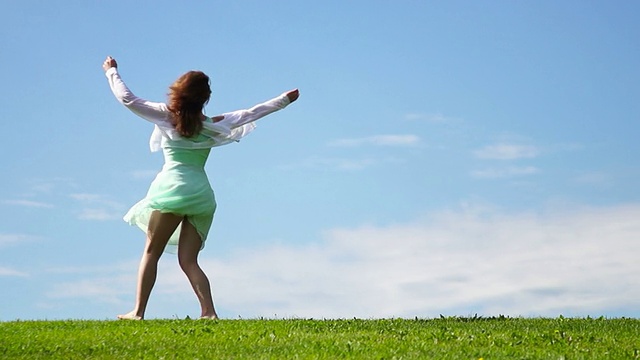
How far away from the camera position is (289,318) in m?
13.1

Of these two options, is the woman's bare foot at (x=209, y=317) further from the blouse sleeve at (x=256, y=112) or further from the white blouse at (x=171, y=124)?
the blouse sleeve at (x=256, y=112)

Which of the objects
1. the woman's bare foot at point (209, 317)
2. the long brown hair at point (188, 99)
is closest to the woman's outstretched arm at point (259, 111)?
the long brown hair at point (188, 99)

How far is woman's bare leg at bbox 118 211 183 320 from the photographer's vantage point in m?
13.2

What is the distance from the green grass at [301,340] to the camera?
32.8 ft

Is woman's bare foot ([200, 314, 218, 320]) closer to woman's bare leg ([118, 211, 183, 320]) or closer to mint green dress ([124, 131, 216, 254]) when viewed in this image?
woman's bare leg ([118, 211, 183, 320])

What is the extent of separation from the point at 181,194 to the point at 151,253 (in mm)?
994

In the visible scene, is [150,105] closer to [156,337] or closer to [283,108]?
[283,108]

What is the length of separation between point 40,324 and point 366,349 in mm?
5385

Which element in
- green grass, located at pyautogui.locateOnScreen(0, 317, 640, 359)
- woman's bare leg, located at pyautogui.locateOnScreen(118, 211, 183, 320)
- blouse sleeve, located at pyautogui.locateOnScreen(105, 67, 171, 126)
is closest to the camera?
green grass, located at pyautogui.locateOnScreen(0, 317, 640, 359)

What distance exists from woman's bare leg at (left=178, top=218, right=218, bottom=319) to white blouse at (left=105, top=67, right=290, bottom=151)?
116cm

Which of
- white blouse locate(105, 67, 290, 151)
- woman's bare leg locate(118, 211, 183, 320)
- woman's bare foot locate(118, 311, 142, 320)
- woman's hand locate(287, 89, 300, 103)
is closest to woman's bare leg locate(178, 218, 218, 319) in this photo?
woman's bare leg locate(118, 211, 183, 320)

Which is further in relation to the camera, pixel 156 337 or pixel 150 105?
pixel 150 105

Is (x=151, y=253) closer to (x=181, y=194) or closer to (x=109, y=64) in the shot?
(x=181, y=194)

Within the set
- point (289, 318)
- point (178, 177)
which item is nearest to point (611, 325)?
point (289, 318)
